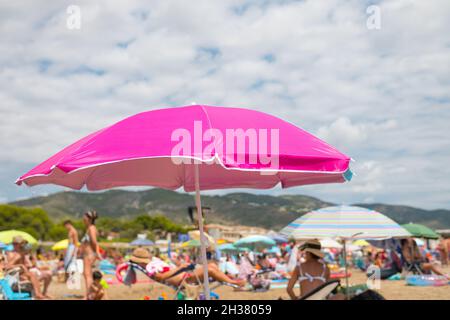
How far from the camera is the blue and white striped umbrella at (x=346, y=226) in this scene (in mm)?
6992

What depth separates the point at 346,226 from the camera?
7129 millimetres

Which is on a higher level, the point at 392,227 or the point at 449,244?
the point at 392,227

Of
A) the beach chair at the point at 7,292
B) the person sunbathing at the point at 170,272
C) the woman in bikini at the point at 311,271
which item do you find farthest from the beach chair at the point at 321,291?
the beach chair at the point at 7,292

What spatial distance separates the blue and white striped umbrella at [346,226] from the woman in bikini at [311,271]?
3.26 feet

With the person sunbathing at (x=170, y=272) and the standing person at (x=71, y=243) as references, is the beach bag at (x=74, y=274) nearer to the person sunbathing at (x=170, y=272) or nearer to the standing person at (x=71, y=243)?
the standing person at (x=71, y=243)

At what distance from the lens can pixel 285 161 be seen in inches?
116

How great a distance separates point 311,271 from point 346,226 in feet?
4.85

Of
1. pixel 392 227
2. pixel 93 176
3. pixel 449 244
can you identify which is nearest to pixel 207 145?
pixel 93 176

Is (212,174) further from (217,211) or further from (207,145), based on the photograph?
(217,211)

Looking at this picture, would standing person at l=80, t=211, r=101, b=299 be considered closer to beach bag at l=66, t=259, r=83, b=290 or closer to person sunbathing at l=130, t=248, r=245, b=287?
person sunbathing at l=130, t=248, r=245, b=287

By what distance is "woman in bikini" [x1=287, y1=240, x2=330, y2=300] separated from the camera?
5.84 meters

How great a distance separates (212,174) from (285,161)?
219 centimetres

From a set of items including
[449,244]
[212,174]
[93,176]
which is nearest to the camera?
[93,176]
